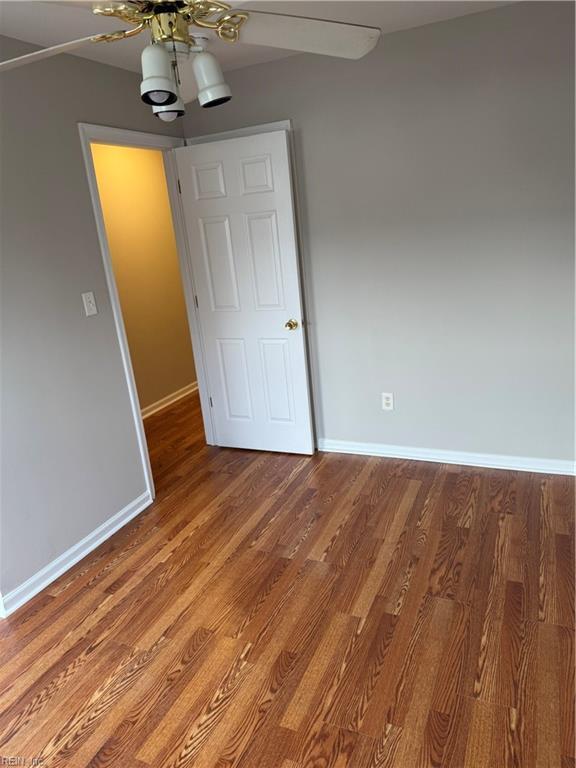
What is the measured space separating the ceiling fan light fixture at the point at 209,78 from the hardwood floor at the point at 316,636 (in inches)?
72.5

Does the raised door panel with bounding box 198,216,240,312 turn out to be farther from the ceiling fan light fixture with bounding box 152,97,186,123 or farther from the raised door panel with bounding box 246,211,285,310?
the ceiling fan light fixture with bounding box 152,97,186,123

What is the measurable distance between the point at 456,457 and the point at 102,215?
244cm

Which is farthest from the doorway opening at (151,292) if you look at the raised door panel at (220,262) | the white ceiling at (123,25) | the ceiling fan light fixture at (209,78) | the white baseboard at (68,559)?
the ceiling fan light fixture at (209,78)

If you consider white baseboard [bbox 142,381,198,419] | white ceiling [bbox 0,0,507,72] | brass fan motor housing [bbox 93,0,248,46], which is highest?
white ceiling [bbox 0,0,507,72]

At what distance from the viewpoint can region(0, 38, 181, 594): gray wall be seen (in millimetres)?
2156

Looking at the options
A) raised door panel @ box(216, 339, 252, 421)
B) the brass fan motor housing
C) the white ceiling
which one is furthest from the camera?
raised door panel @ box(216, 339, 252, 421)

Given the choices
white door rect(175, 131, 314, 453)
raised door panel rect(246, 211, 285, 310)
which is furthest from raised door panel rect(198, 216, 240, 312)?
raised door panel rect(246, 211, 285, 310)

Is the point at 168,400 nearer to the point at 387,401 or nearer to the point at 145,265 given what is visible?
the point at 145,265

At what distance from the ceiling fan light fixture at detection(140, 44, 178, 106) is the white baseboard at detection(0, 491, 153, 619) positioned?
209 centimetres

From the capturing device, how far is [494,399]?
291 centimetres

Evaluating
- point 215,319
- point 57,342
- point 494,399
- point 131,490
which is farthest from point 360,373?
point 57,342

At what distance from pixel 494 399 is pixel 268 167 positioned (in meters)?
1.86

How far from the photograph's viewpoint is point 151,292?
4.51m

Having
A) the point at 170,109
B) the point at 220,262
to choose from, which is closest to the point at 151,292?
the point at 220,262
